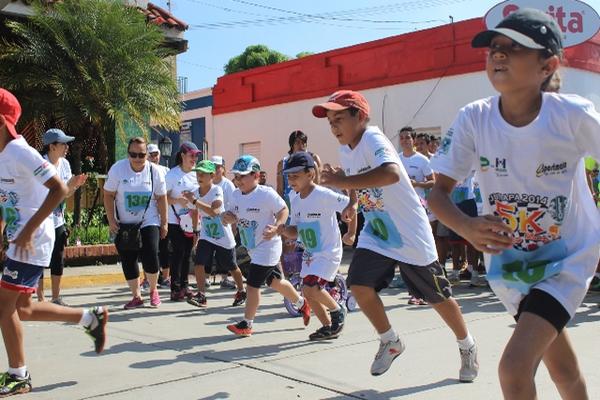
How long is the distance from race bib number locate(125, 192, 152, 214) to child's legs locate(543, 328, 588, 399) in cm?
562

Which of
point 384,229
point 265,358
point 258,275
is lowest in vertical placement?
point 265,358

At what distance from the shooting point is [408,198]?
472 centimetres

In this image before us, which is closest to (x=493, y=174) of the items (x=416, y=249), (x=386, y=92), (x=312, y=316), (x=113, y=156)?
(x=416, y=249)

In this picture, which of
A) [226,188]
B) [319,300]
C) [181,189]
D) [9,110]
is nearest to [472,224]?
[9,110]

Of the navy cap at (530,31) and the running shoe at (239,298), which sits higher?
the navy cap at (530,31)

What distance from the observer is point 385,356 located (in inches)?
177

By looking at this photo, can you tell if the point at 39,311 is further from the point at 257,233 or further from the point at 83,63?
the point at 83,63

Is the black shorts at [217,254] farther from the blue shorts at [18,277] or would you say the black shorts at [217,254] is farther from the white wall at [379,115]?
the white wall at [379,115]

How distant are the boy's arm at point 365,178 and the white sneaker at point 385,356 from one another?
1.09 metres

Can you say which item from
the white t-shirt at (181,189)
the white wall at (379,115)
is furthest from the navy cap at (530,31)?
the white wall at (379,115)

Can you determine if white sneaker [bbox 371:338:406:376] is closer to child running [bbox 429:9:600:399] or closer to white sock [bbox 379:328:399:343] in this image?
white sock [bbox 379:328:399:343]

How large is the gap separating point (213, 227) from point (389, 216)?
3.71 m

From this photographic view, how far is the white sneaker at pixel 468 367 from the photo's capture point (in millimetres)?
4480

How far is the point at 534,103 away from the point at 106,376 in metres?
3.46
